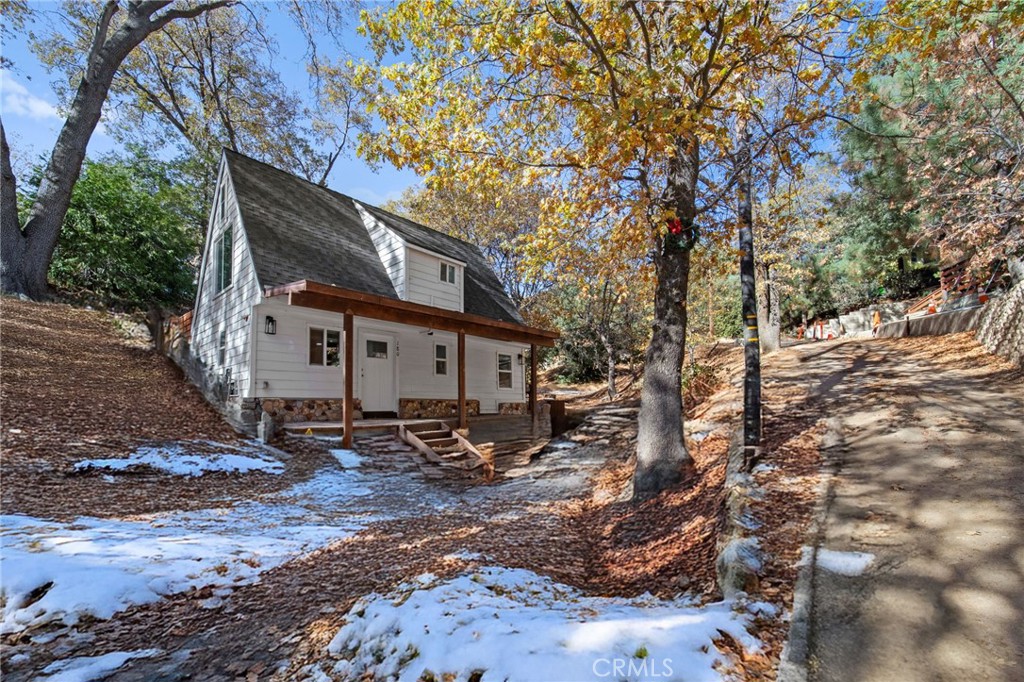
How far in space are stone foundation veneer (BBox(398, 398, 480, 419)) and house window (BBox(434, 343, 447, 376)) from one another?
2.92ft

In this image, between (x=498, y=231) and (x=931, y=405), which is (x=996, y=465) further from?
(x=498, y=231)

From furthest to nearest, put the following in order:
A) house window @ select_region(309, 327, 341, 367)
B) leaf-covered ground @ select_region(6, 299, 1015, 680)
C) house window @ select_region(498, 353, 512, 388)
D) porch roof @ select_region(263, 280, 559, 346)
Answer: house window @ select_region(498, 353, 512, 388)
house window @ select_region(309, 327, 341, 367)
porch roof @ select_region(263, 280, 559, 346)
leaf-covered ground @ select_region(6, 299, 1015, 680)

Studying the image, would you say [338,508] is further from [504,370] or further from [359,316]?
[504,370]

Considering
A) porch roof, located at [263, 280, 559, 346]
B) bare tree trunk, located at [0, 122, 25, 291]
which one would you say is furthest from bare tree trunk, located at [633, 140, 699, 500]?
bare tree trunk, located at [0, 122, 25, 291]

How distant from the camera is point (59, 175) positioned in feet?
45.3

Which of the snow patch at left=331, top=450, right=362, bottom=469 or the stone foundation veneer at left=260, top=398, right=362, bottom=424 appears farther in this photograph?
the stone foundation veneer at left=260, top=398, right=362, bottom=424

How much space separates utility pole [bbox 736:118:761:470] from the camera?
6.19 m

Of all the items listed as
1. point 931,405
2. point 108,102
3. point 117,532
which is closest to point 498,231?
point 108,102

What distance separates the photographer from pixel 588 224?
7.26m

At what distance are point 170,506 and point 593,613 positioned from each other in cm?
562

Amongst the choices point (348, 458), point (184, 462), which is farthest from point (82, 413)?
point (348, 458)

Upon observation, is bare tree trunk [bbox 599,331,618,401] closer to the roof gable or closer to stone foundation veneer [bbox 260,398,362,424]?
the roof gable

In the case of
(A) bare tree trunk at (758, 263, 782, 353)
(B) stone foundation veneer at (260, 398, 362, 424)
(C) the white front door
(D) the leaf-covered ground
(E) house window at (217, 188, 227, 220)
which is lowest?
(D) the leaf-covered ground

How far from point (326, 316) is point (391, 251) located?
314 cm
